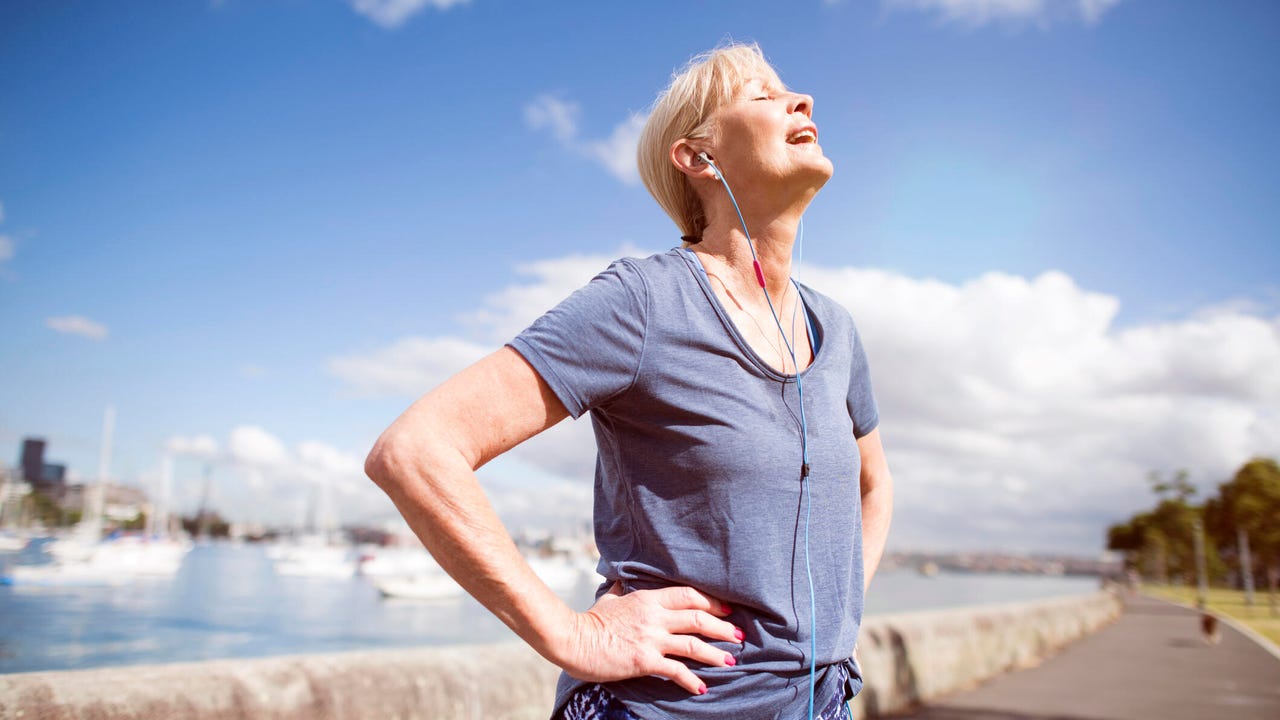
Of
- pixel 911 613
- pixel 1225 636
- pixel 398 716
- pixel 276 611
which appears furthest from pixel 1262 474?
pixel 276 611

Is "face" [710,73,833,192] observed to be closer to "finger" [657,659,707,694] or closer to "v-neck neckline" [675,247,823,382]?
"v-neck neckline" [675,247,823,382]

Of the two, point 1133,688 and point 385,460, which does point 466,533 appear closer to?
point 385,460

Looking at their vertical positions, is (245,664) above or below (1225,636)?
above

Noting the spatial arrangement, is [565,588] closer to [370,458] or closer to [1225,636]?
[1225,636]

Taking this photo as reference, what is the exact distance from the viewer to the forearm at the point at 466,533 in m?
1.35

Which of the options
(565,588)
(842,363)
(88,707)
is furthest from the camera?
(565,588)

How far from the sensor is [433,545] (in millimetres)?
1385

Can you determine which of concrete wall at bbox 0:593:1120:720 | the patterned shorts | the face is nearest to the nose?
the face

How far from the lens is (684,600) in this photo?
1438mm

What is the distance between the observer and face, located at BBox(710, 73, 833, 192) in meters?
1.74

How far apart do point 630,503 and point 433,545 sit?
0.37m

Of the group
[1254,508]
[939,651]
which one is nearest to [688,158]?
[939,651]

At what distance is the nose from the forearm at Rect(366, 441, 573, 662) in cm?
106

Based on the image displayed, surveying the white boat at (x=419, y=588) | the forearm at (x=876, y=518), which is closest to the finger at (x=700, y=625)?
the forearm at (x=876, y=518)
